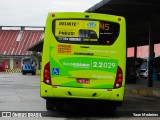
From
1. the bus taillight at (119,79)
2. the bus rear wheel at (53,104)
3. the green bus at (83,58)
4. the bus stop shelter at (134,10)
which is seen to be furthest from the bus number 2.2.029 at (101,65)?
the bus stop shelter at (134,10)

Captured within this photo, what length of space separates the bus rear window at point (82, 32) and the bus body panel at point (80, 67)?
0.28 ft

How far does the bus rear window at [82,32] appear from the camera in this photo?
12.2 m

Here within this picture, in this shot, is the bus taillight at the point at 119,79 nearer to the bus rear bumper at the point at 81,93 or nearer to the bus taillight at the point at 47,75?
the bus rear bumper at the point at 81,93

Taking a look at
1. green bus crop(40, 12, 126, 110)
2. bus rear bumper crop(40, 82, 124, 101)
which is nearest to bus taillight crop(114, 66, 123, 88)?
green bus crop(40, 12, 126, 110)

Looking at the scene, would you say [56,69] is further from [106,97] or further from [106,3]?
[106,3]

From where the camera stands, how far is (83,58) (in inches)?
476

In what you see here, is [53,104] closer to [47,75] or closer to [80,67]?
[47,75]

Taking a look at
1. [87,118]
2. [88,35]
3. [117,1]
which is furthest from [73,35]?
[117,1]

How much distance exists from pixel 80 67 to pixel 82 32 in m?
0.98

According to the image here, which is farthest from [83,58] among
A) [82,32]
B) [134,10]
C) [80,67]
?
[134,10]

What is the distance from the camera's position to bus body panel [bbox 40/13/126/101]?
11977mm

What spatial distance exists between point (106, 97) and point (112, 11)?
50.9 ft

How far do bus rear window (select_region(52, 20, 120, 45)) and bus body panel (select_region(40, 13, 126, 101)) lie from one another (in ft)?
0.28

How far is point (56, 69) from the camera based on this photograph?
12109 millimetres
